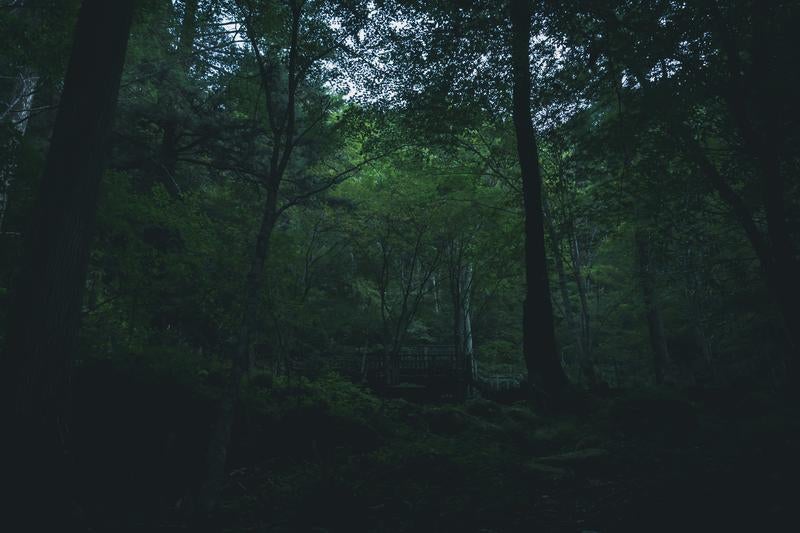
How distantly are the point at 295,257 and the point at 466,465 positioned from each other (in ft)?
22.7

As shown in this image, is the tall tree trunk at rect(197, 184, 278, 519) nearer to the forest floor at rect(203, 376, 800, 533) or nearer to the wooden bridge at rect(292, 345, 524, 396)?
the forest floor at rect(203, 376, 800, 533)

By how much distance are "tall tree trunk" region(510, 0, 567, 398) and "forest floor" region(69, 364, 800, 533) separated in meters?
0.86

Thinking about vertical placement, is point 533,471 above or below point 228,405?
below

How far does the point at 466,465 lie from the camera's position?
5.93m

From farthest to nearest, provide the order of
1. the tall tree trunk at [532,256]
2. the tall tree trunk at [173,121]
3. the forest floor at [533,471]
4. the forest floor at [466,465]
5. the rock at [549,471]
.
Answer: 1. the tall tree trunk at [173,121]
2. the tall tree trunk at [532,256]
3. the rock at [549,471]
4. the forest floor at [466,465]
5. the forest floor at [533,471]

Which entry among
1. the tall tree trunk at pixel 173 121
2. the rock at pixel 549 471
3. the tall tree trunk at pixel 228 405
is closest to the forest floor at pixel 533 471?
the rock at pixel 549 471

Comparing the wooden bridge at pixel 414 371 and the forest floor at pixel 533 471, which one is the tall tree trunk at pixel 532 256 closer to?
the forest floor at pixel 533 471

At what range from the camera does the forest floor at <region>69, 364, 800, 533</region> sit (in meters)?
3.88

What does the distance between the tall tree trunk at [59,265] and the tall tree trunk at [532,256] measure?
6.79 m

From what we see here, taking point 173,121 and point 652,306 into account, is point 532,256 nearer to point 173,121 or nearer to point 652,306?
point 652,306

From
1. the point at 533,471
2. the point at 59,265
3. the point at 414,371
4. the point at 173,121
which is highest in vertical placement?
the point at 173,121

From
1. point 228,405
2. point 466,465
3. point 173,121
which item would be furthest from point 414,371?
point 228,405

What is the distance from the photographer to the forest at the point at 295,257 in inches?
175

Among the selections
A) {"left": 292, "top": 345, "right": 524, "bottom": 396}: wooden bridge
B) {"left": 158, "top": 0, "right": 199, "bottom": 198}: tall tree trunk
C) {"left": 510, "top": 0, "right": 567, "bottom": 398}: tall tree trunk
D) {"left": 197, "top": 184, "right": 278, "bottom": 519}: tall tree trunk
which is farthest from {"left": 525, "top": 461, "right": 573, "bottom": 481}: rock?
{"left": 158, "top": 0, "right": 199, "bottom": 198}: tall tree trunk
